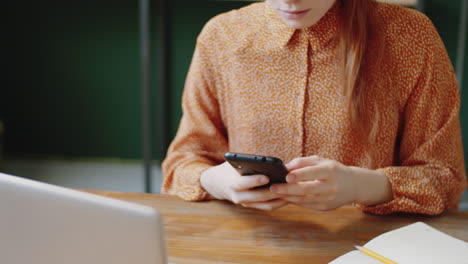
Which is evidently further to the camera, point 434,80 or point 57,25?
point 57,25

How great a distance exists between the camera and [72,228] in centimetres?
44

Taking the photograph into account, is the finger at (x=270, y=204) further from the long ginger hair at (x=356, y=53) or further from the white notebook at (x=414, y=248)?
the long ginger hair at (x=356, y=53)

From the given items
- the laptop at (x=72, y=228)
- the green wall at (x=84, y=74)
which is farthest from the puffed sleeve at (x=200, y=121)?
the green wall at (x=84, y=74)

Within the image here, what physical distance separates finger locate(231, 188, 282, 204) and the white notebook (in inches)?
6.6

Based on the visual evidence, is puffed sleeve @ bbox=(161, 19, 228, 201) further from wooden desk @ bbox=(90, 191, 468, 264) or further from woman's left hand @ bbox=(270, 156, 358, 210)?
woman's left hand @ bbox=(270, 156, 358, 210)

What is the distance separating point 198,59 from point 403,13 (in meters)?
0.49

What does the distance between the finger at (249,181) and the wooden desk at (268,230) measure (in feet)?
0.30

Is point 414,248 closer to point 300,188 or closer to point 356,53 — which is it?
point 300,188

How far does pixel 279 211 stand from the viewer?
0.93 metres

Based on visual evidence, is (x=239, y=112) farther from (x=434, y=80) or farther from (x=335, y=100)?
(x=434, y=80)

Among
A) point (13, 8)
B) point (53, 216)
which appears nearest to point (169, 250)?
point (53, 216)

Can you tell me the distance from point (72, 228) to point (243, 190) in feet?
1.43

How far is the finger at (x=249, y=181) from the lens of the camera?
0.79 m

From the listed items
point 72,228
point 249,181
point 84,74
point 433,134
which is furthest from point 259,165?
point 84,74
